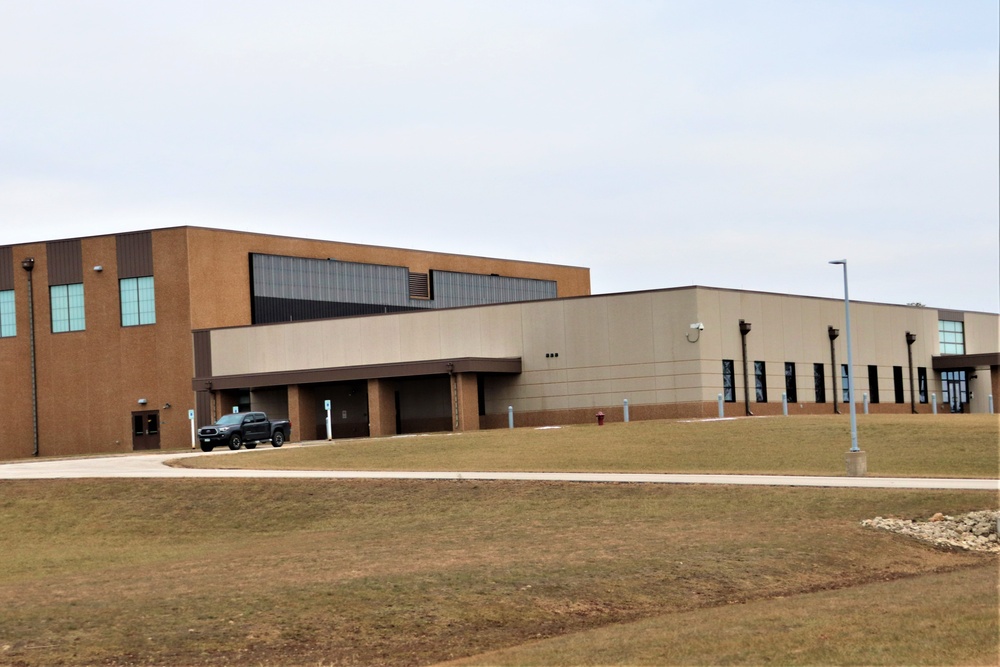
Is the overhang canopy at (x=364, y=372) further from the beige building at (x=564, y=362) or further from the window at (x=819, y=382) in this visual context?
the window at (x=819, y=382)

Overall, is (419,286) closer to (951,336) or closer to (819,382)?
(819,382)

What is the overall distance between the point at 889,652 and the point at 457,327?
51965 mm

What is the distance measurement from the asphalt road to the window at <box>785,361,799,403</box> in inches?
1139

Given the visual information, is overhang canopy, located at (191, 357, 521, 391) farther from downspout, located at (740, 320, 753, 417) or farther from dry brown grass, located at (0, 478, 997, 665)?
dry brown grass, located at (0, 478, 997, 665)

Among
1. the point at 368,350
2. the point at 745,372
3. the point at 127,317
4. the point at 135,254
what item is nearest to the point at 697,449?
the point at 745,372

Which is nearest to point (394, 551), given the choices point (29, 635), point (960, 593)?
point (29, 635)

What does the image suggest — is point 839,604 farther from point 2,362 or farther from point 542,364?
point 2,362

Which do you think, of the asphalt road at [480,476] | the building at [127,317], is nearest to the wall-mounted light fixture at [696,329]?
the asphalt road at [480,476]

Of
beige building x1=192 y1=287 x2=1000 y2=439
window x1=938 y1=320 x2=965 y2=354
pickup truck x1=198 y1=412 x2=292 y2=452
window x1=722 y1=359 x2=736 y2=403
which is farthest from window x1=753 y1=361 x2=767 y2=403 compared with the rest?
pickup truck x1=198 y1=412 x2=292 y2=452

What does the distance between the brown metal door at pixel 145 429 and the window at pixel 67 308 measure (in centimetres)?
628

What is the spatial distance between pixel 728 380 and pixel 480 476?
26918 millimetres

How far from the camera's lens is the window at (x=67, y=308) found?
247ft

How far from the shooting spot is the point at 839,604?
857 inches

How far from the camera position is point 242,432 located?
61969 mm
